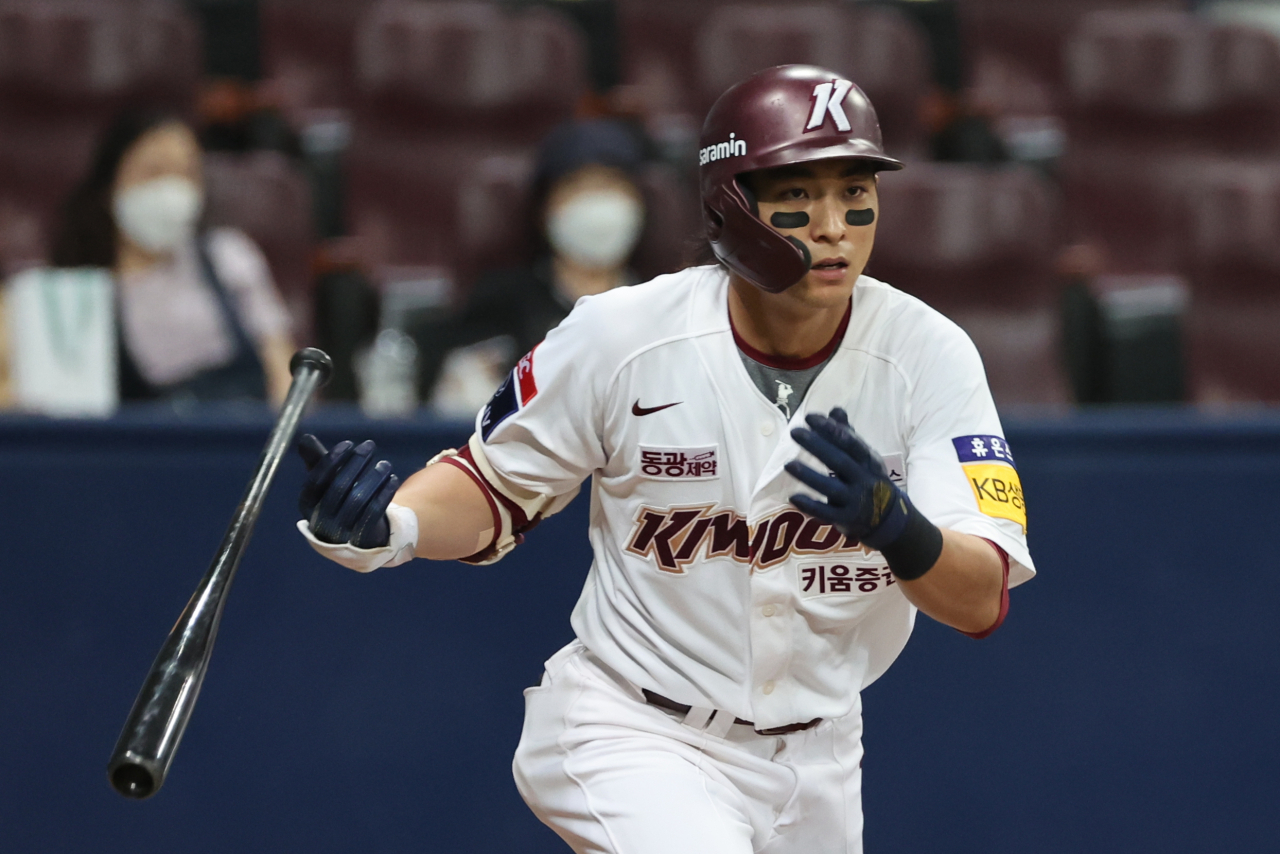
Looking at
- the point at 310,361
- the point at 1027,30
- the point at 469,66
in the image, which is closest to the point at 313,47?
the point at 469,66

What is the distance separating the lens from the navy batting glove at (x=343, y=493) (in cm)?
202

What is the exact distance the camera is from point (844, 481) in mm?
1837

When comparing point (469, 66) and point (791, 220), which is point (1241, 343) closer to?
point (469, 66)

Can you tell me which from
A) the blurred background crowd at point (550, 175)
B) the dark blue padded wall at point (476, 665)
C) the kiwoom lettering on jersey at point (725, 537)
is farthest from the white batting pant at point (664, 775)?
the blurred background crowd at point (550, 175)

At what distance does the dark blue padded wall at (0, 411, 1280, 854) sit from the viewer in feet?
10.3

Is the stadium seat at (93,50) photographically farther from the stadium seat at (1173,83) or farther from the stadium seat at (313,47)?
the stadium seat at (1173,83)

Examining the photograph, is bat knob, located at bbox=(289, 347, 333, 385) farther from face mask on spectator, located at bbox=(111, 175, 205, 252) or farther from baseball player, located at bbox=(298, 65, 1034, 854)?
face mask on spectator, located at bbox=(111, 175, 205, 252)

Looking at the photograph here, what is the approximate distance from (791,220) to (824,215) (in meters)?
0.05

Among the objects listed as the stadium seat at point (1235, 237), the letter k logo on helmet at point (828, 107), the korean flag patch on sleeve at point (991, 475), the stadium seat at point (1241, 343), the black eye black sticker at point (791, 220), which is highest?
the letter k logo on helmet at point (828, 107)

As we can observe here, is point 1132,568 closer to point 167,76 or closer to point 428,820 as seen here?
point 428,820

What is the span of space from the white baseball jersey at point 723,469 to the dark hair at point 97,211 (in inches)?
89.3

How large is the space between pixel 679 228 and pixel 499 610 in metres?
1.63

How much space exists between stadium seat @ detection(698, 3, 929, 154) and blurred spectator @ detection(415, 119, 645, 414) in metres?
1.20

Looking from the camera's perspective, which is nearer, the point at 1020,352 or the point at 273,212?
the point at 273,212
